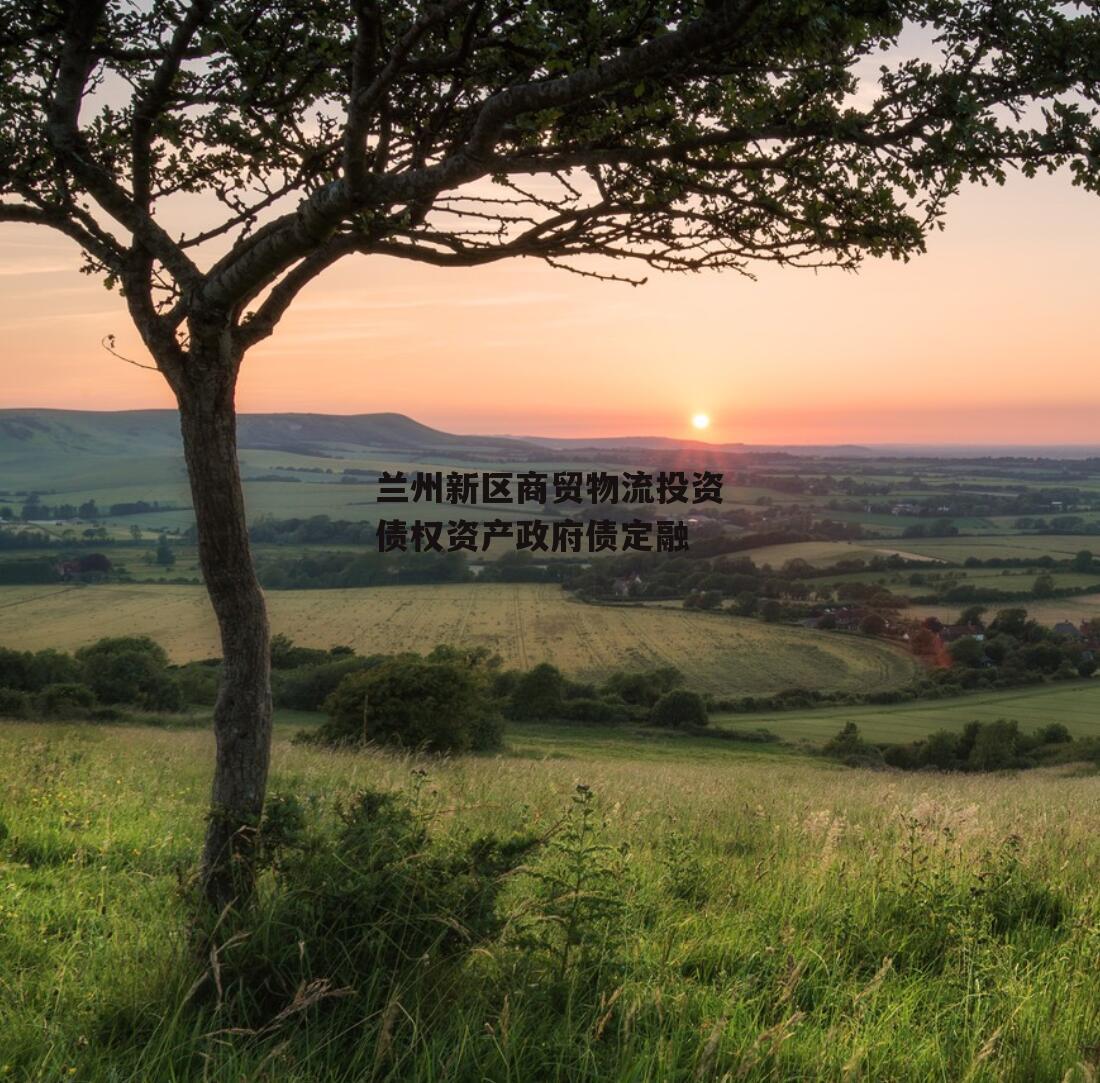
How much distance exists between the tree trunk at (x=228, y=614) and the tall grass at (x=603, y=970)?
33 centimetres

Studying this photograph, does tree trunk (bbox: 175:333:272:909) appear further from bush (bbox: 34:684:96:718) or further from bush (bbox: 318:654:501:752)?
bush (bbox: 34:684:96:718)

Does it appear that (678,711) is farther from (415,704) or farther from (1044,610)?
(1044,610)

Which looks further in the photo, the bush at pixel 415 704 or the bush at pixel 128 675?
the bush at pixel 128 675

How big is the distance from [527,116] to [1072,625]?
91.3 m

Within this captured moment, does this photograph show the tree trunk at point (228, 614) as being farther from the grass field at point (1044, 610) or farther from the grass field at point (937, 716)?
the grass field at point (1044, 610)

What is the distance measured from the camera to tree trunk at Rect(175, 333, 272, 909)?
4.69 meters

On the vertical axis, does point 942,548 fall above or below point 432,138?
below

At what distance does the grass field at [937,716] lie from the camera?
60.0 m

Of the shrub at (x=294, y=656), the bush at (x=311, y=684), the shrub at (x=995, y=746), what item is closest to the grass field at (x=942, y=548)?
the shrub at (x=995, y=746)

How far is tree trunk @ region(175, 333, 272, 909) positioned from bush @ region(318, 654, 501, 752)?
2565cm

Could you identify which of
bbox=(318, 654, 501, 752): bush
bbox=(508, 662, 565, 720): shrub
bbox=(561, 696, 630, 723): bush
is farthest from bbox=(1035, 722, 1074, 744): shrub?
bbox=(318, 654, 501, 752): bush

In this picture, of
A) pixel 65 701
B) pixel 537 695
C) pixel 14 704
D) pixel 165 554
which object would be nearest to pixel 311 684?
pixel 537 695

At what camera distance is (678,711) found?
61.1m

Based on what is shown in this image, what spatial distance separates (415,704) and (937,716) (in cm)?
4788
